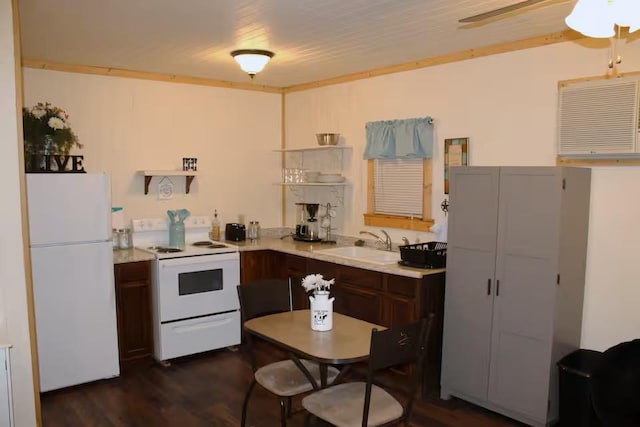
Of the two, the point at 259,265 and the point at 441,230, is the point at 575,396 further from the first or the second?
the point at 259,265

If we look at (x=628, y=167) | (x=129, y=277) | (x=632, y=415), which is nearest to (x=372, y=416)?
(x=632, y=415)

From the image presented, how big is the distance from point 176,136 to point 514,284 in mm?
3445

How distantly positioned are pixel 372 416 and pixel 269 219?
11.8 feet

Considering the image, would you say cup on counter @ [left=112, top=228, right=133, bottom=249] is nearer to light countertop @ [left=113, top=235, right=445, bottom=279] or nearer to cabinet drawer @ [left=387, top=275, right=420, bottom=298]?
light countertop @ [left=113, top=235, right=445, bottom=279]

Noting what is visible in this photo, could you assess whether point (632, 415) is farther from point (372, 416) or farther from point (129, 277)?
point (129, 277)

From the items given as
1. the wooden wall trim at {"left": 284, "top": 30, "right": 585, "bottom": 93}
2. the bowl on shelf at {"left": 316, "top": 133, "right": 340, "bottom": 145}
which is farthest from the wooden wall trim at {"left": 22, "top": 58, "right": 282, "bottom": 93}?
the bowl on shelf at {"left": 316, "top": 133, "right": 340, "bottom": 145}

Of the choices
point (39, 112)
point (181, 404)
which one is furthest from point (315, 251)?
point (39, 112)

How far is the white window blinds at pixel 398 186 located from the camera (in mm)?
4535

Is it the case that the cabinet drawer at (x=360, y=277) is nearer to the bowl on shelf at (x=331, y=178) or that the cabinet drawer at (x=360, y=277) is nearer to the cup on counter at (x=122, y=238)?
the bowl on shelf at (x=331, y=178)

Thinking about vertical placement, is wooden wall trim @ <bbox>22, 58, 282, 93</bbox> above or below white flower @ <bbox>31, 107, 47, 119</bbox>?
above

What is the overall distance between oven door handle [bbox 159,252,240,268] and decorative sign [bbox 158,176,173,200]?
2.95ft

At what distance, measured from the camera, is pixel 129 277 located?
4344mm

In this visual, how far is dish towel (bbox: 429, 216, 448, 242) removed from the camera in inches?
166

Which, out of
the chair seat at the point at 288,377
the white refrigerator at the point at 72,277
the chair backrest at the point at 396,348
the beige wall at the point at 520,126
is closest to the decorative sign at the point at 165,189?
the white refrigerator at the point at 72,277
